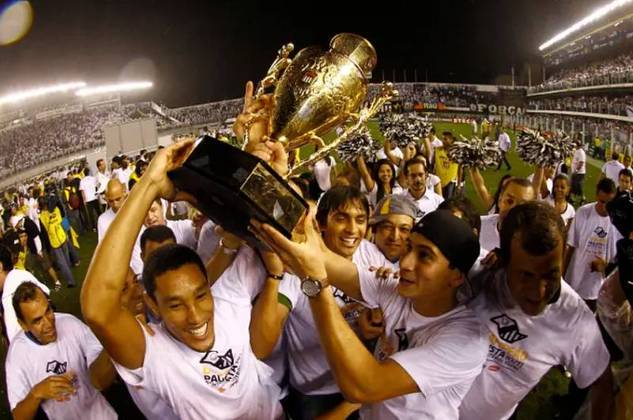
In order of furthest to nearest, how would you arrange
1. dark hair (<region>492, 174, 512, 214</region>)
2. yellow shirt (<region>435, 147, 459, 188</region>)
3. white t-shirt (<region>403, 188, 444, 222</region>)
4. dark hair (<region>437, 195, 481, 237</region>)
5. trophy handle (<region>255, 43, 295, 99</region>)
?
1. yellow shirt (<region>435, 147, 459, 188</region>)
2. white t-shirt (<region>403, 188, 444, 222</region>)
3. dark hair (<region>492, 174, 512, 214</region>)
4. dark hair (<region>437, 195, 481, 237</region>)
5. trophy handle (<region>255, 43, 295, 99</region>)

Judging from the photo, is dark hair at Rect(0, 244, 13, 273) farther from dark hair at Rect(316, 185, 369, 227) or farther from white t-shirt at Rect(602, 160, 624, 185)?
white t-shirt at Rect(602, 160, 624, 185)

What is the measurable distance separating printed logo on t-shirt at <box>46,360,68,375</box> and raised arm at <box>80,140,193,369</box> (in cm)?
153

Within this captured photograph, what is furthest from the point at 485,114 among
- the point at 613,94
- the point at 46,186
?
the point at 46,186

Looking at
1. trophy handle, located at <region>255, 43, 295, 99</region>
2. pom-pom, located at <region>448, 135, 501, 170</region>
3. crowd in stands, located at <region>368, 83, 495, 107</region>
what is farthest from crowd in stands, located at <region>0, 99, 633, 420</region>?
crowd in stands, located at <region>368, 83, 495, 107</region>

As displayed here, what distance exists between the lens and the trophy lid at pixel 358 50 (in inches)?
110

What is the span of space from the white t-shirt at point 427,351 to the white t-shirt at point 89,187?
12820mm

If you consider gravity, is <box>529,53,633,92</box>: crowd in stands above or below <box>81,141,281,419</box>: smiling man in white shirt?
above

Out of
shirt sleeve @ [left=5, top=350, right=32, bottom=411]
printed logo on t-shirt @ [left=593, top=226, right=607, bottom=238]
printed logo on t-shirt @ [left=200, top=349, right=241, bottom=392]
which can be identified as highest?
printed logo on t-shirt @ [left=593, top=226, right=607, bottom=238]

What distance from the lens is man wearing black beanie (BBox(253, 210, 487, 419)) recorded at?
166cm

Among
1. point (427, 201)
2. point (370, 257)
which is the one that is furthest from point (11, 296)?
point (427, 201)

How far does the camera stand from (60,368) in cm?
300

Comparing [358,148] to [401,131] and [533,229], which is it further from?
[533,229]

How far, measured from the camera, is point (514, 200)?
4.18m

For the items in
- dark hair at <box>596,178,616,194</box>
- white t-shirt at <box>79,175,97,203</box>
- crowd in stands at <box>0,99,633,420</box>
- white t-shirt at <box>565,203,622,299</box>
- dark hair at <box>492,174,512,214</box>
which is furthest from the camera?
white t-shirt at <box>79,175,97,203</box>
